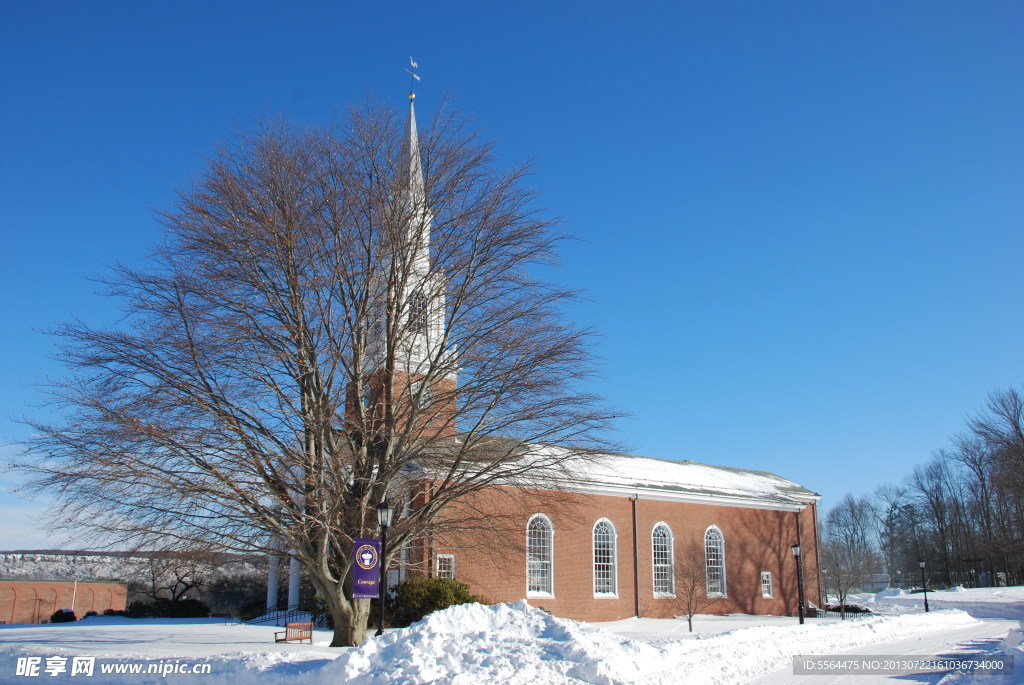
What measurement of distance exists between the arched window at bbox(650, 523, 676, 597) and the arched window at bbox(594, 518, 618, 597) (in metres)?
2.43

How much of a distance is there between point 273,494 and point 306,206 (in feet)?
20.2

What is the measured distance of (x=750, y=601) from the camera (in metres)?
36.9

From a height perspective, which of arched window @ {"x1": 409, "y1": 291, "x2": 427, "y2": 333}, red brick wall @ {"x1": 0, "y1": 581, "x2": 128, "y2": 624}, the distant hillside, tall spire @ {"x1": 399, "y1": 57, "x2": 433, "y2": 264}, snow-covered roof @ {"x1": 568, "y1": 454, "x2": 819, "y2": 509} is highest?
tall spire @ {"x1": 399, "y1": 57, "x2": 433, "y2": 264}

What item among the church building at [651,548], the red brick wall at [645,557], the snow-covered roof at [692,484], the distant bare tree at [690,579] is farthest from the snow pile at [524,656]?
the snow-covered roof at [692,484]

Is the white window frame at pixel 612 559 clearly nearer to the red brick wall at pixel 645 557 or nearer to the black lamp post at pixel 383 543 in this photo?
the red brick wall at pixel 645 557

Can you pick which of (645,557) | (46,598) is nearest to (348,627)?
(645,557)

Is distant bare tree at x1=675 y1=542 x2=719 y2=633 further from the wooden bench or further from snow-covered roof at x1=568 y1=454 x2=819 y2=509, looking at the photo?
the wooden bench

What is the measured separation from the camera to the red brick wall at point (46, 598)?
50625 mm

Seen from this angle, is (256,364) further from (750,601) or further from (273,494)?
(750,601)

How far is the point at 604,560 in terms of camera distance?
32.3 m

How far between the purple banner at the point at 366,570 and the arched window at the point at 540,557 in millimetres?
15698

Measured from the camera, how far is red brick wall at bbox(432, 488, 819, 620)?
28141 millimetres

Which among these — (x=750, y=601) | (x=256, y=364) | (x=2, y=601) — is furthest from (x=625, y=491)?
(x=2, y=601)

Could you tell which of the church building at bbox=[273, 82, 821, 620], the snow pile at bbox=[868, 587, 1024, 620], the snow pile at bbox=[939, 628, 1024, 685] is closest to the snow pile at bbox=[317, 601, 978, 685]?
the snow pile at bbox=[939, 628, 1024, 685]
